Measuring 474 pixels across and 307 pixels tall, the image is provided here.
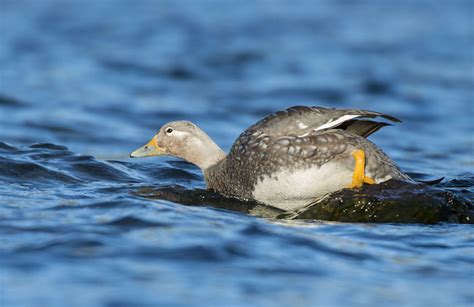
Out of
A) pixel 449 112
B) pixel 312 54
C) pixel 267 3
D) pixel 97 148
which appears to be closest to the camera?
pixel 97 148

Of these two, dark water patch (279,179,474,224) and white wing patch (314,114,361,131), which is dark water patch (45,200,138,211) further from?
white wing patch (314,114,361,131)

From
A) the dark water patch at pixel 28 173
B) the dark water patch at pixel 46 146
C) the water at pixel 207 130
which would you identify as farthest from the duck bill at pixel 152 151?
the dark water patch at pixel 46 146

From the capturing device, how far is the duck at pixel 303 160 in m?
9.02

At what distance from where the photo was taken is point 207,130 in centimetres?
1501

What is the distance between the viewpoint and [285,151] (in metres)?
9.05

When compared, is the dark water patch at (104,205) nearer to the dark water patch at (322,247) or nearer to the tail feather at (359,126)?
the dark water patch at (322,247)

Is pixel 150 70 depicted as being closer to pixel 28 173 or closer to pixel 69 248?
pixel 28 173

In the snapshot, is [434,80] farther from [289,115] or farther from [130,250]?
[130,250]

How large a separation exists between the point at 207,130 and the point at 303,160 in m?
6.13

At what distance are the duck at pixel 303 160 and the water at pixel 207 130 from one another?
0.42 m

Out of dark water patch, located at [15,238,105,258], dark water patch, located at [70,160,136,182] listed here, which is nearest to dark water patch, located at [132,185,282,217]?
dark water patch, located at [70,160,136,182]

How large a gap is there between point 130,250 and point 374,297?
78.5 inches

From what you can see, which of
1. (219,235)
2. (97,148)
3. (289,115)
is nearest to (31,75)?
(97,148)

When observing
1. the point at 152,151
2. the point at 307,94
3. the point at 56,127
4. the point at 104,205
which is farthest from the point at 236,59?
the point at 104,205
